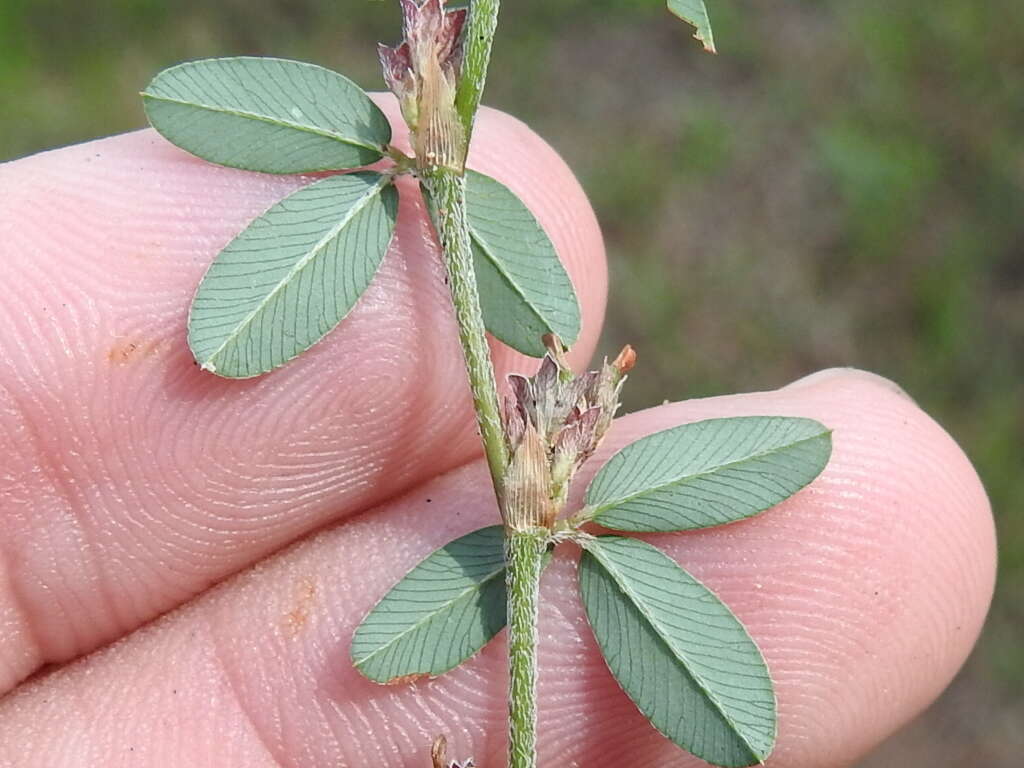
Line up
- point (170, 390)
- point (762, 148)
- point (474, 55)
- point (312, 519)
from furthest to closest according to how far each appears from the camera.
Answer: point (762, 148) < point (312, 519) < point (170, 390) < point (474, 55)

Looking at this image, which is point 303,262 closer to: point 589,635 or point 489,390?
point 489,390

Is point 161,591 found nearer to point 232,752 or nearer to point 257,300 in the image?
point 232,752

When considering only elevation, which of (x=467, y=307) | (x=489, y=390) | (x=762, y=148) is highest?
(x=467, y=307)

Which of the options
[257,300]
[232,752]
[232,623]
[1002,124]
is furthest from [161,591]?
[1002,124]

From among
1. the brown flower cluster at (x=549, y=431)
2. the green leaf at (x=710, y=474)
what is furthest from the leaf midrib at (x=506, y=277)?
the green leaf at (x=710, y=474)

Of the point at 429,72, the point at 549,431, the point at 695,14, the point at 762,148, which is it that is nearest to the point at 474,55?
the point at 429,72

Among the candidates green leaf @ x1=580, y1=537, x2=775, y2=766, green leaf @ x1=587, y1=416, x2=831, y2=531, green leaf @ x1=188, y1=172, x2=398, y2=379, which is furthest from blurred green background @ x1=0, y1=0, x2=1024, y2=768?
green leaf @ x1=188, y1=172, x2=398, y2=379

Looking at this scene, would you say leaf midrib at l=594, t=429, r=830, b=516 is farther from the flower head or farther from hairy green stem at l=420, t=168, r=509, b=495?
the flower head
